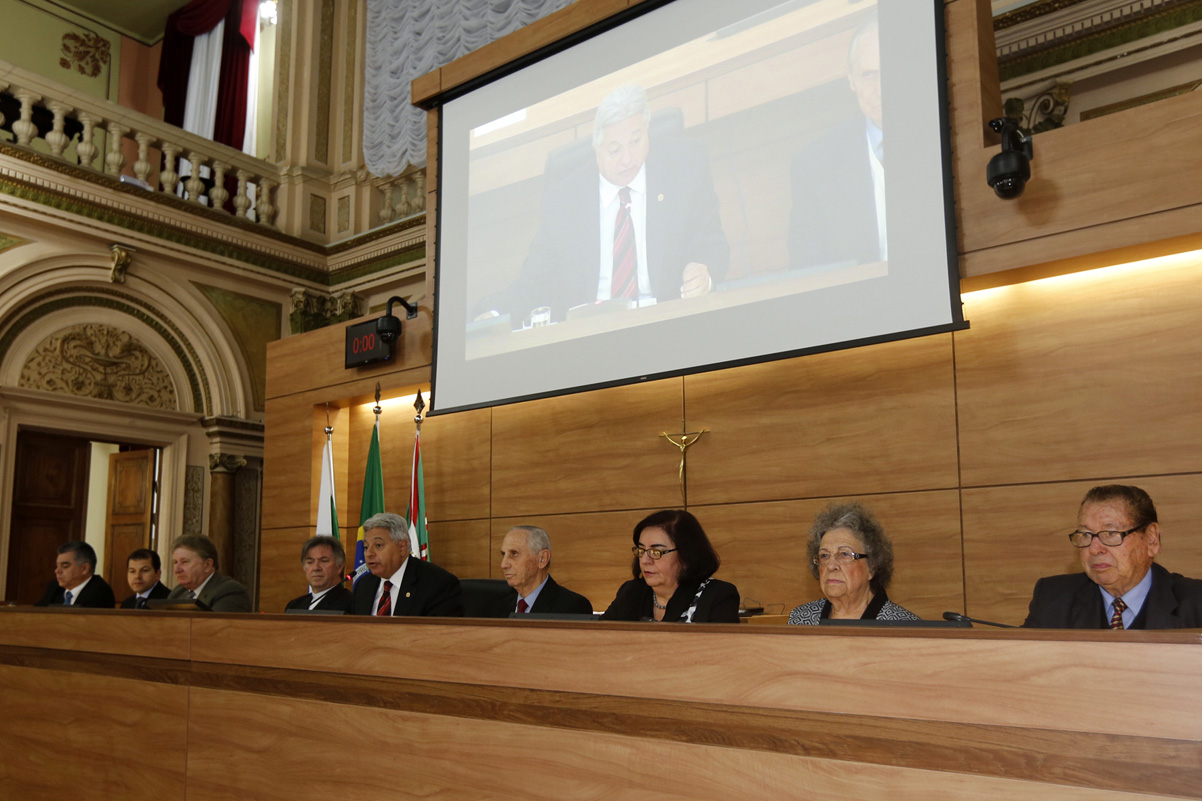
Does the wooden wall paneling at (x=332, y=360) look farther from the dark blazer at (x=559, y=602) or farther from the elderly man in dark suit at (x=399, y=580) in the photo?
the dark blazer at (x=559, y=602)

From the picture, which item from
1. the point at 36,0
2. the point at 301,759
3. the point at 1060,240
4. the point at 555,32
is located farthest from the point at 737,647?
the point at 36,0

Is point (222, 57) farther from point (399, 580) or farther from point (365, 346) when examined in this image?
point (399, 580)

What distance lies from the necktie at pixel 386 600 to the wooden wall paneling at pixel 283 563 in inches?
79.4

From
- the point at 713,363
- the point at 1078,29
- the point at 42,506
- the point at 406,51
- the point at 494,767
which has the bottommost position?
the point at 494,767

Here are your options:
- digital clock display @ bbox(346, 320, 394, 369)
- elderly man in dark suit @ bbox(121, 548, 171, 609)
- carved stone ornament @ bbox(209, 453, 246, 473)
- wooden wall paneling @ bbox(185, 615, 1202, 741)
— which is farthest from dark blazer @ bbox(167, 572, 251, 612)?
carved stone ornament @ bbox(209, 453, 246, 473)

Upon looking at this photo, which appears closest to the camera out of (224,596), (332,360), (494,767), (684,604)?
(494,767)

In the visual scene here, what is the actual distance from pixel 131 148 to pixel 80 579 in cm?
501

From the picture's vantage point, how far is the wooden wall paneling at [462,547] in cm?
513

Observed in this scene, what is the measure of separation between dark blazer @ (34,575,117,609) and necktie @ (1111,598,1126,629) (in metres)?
4.35

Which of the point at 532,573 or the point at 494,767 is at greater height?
the point at 532,573

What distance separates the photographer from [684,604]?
9.46 ft

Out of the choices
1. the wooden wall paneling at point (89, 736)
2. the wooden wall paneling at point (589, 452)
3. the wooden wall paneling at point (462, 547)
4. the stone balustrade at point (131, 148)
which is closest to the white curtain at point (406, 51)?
the stone balustrade at point (131, 148)

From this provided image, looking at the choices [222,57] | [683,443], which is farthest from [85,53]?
[683,443]

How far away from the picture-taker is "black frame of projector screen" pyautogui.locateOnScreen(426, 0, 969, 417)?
3.26 m
